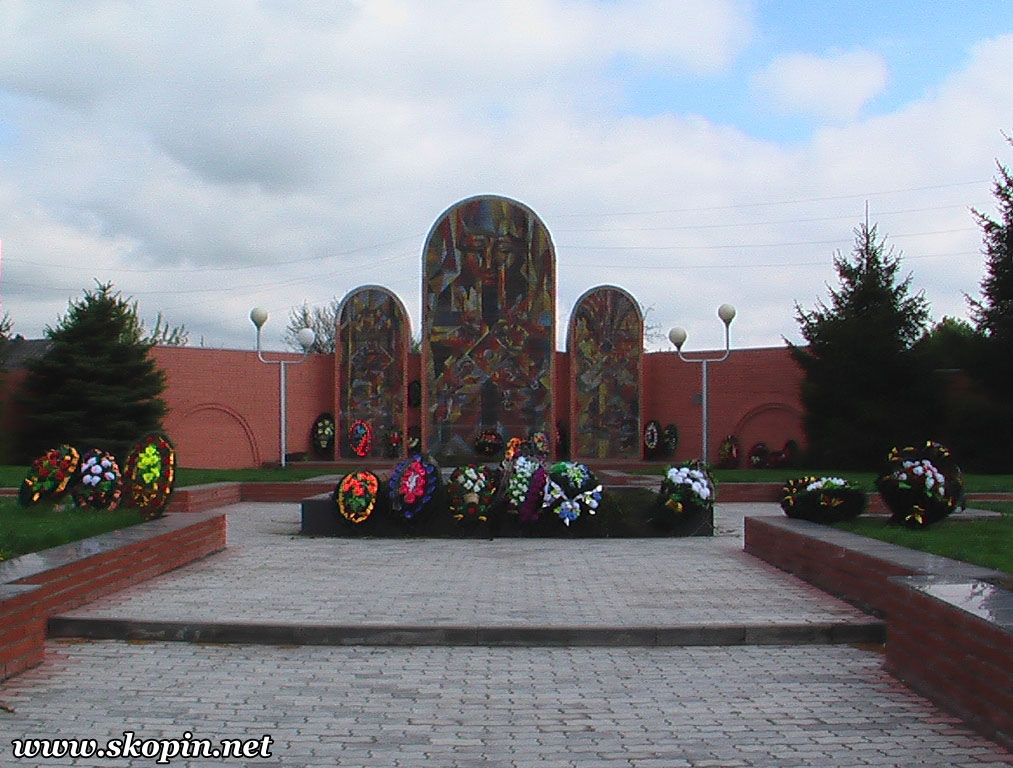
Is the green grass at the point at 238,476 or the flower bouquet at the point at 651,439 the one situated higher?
the flower bouquet at the point at 651,439

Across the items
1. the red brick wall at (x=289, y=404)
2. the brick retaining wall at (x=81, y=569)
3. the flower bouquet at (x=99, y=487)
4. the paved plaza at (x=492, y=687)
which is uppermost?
the red brick wall at (x=289, y=404)

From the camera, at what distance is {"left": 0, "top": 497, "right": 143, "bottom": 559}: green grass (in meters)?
7.25

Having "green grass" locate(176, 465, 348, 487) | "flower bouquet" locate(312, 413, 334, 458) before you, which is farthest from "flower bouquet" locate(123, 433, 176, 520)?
"flower bouquet" locate(312, 413, 334, 458)

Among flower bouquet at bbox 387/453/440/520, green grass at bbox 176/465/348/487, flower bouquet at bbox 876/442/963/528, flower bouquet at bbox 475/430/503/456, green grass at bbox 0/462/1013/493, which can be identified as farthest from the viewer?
flower bouquet at bbox 475/430/503/456

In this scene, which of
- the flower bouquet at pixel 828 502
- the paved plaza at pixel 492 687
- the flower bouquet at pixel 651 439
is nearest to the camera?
the paved plaza at pixel 492 687

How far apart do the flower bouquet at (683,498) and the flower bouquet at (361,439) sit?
14337 mm

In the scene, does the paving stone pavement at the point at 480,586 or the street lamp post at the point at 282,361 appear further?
the street lamp post at the point at 282,361

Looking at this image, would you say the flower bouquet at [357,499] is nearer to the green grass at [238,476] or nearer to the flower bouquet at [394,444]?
the green grass at [238,476]

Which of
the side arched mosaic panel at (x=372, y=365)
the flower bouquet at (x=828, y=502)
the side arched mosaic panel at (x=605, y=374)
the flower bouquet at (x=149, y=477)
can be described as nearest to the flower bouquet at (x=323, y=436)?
the side arched mosaic panel at (x=372, y=365)

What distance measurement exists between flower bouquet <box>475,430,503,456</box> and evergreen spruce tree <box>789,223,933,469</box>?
7.20 meters

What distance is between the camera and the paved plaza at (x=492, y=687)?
4219mm

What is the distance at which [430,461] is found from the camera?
39.9 ft

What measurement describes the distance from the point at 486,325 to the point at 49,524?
1706 centimetres

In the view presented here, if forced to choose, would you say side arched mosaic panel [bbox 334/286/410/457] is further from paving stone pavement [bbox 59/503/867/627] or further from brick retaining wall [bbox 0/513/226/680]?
brick retaining wall [bbox 0/513/226/680]
